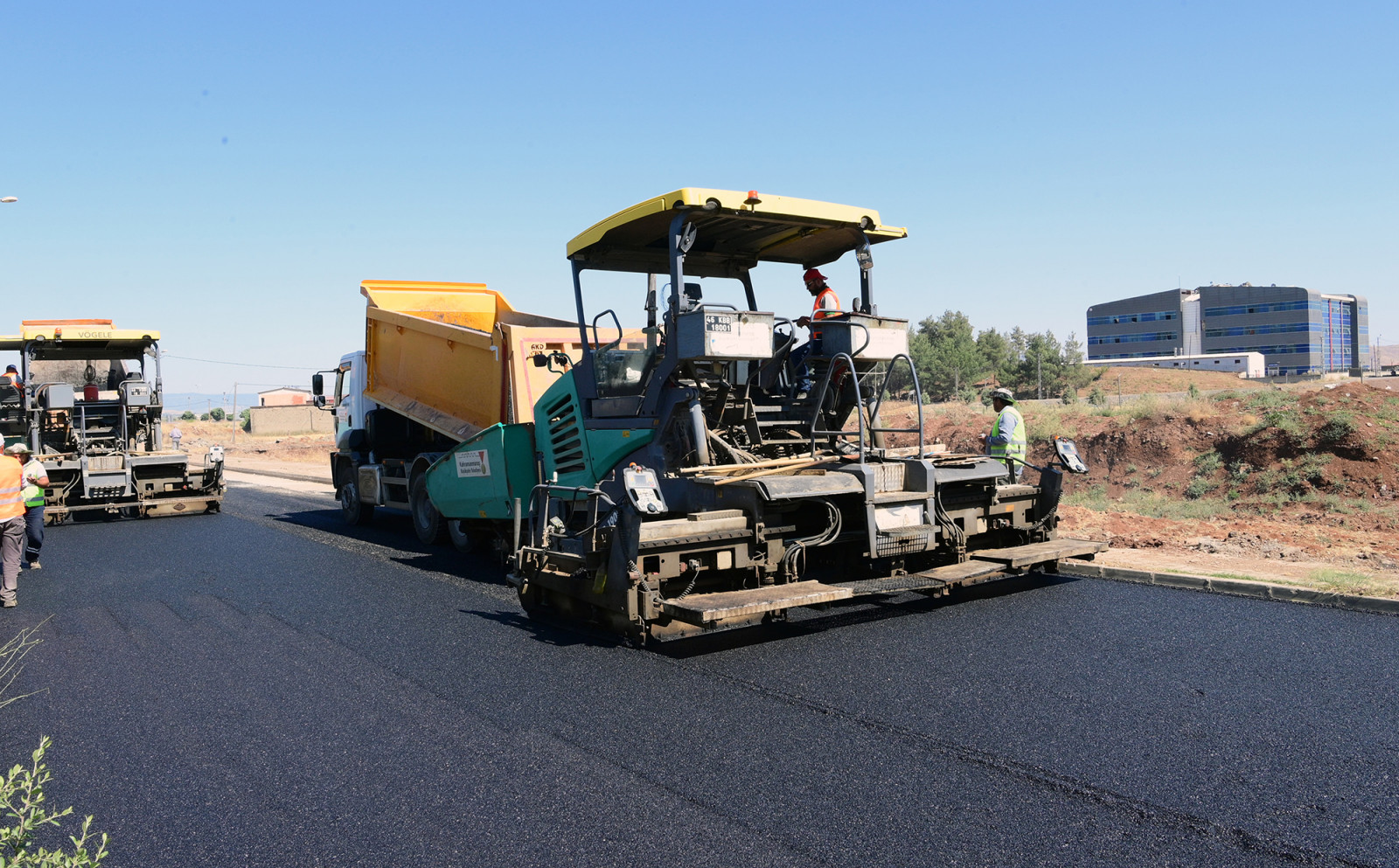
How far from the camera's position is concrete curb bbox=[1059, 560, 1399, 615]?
22.1 ft

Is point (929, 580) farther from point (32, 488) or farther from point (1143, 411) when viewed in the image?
point (1143, 411)

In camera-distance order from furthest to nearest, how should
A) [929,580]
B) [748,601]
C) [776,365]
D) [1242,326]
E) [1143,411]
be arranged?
[1242,326]
[1143,411]
[776,365]
[929,580]
[748,601]

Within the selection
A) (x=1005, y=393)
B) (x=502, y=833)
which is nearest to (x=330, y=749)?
(x=502, y=833)

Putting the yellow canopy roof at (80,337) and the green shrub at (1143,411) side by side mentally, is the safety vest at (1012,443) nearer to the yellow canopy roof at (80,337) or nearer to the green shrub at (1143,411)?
the green shrub at (1143,411)

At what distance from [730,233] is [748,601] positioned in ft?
9.65

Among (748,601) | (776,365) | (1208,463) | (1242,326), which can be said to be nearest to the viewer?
(748,601)

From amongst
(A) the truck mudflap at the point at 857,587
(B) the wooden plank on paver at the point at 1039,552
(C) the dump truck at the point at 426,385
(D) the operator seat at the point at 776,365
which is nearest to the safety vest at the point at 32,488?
(C) the dump truck at the point at 426,385

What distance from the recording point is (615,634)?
645 centimetres

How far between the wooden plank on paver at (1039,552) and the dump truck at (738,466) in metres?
0.03

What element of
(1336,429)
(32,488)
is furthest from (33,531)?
(1336,429)

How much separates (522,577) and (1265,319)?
81201 mm

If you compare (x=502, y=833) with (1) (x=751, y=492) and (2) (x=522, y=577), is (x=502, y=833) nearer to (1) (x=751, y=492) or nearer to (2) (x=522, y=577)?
(1) (x=751, y=492)

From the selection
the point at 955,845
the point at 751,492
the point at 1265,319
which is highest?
the point at 1265,319

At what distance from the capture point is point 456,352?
421 inches
